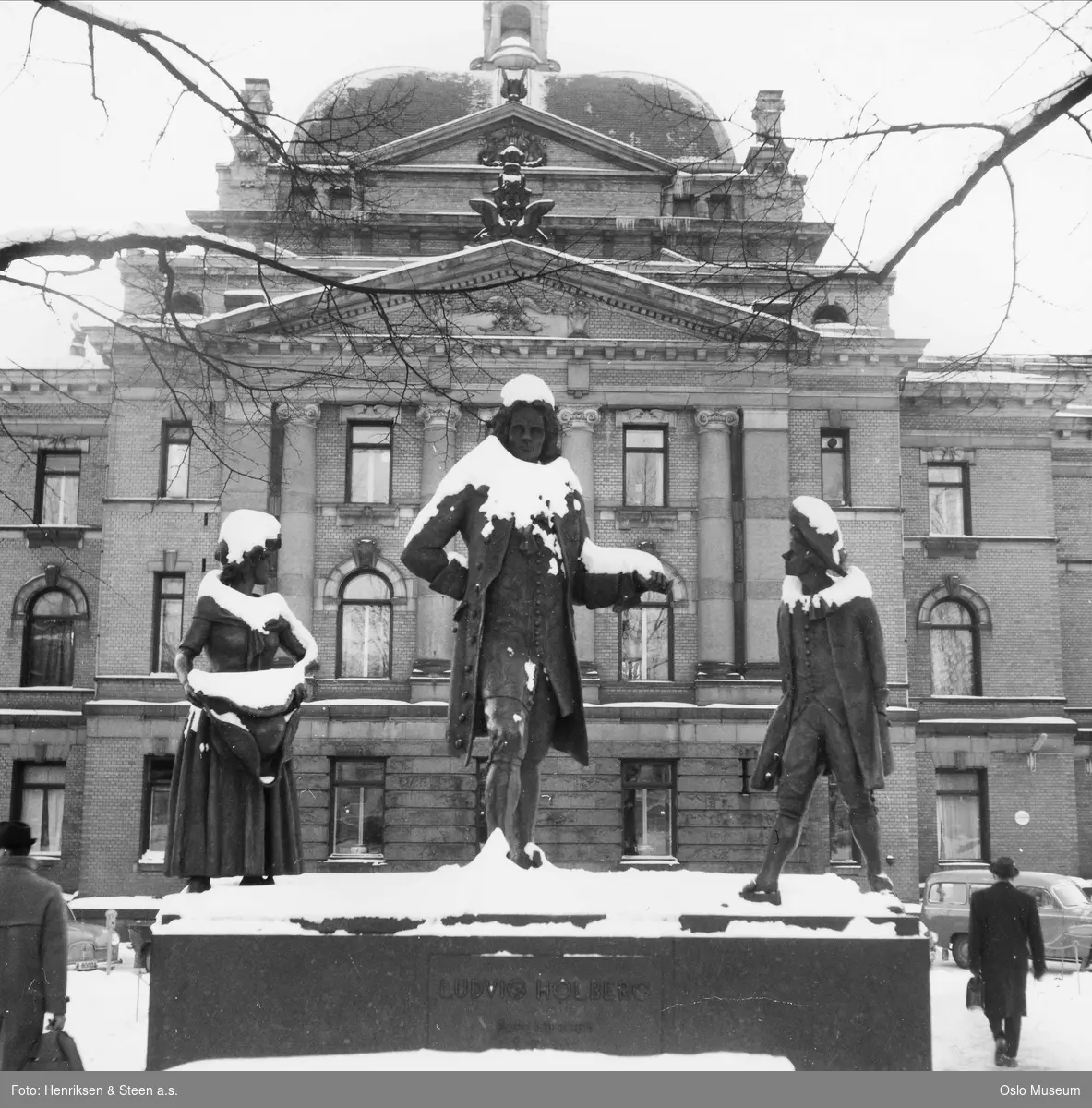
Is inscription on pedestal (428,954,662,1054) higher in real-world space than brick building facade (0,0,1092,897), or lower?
lower

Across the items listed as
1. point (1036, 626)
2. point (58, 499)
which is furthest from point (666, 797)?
point (58, 499)

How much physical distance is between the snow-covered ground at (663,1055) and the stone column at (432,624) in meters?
11.2

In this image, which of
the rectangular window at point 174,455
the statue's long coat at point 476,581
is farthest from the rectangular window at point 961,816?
the statue's long coat at point 476,581

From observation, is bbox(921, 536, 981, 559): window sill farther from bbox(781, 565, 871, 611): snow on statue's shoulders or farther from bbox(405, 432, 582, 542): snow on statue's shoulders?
bbox(405, 432, 582, 542): snow on statue's shoulders

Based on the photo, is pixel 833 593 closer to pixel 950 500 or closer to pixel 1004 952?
pixel 1004 952

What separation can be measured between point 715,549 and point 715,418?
3.25 m

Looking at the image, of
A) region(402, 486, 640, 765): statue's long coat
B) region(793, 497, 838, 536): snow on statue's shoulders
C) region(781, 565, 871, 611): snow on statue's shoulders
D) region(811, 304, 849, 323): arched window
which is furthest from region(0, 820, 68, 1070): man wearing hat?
region(811, 304, 849, 323): arched window

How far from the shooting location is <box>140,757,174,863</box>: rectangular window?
36438 millimetres

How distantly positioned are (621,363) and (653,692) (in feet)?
26.1

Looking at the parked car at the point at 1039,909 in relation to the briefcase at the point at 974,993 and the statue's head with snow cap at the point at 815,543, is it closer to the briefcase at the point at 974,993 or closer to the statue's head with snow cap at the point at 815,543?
the briefcase at the point at 974,993

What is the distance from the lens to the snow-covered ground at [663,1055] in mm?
7207

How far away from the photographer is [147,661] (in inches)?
1475

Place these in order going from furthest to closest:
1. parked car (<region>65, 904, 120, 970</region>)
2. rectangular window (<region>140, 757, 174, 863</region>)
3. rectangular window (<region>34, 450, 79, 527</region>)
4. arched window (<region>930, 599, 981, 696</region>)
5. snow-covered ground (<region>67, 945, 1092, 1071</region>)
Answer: rectangular window (<region>34, 450, 79, 527</region>), arched window (<region>930, 599, 981, 696</region>), rectangular window (<region>140, 757, 174, 863</region>), parked car (<region>65, 904, 120, 970</region>), snow-covered ground (<region>67, 945, 1092, 1071</region>)

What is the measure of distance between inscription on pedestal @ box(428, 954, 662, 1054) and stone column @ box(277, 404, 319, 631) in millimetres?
29454
